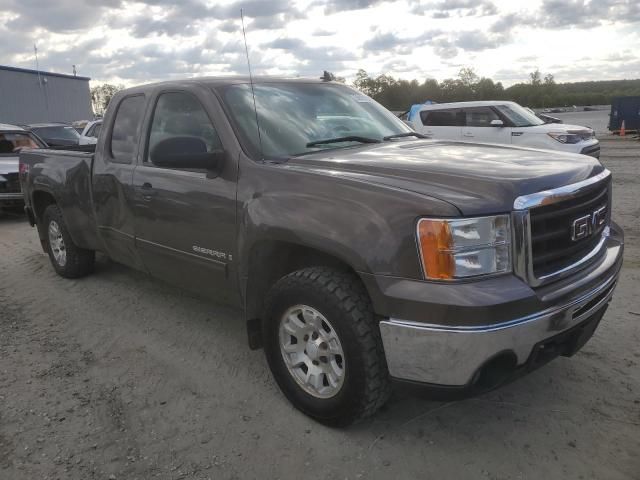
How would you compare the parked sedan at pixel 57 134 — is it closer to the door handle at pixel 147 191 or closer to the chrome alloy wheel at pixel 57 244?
the chrome alloy wheel at pixel 57 244

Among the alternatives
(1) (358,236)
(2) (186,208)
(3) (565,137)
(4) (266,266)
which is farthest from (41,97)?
(1) (358,236)

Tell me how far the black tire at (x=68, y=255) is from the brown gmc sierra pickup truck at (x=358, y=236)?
1.58 m

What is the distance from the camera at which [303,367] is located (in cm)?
306

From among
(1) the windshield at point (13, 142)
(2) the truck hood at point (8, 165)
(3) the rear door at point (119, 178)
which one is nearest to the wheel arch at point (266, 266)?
(3) the rear door at point (119, 178)

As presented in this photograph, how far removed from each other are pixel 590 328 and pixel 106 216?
3.65m

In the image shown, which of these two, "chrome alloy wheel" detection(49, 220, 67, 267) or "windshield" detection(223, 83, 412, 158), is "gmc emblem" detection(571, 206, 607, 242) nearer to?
"windshield" detection(223, 83, 412, 158)

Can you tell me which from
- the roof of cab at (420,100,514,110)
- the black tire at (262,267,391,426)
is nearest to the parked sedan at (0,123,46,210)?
the black tire at (262,267,391,426)

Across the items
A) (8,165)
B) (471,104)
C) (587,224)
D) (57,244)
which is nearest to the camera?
(587,224)

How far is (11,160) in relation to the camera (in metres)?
10.5

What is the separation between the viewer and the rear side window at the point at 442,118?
1364 centimetres

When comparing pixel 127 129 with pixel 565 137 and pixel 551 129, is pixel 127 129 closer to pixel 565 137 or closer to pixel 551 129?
pixel 565 137

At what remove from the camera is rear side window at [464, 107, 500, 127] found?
13017 millimetres

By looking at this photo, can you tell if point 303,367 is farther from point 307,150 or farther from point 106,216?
point 106,216

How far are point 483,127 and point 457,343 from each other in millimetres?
11767
